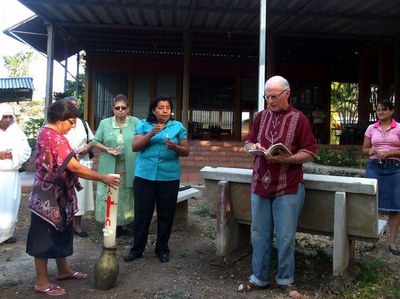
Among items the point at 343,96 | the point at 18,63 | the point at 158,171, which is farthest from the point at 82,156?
the point at 18,63

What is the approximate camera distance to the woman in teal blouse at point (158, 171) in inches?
161

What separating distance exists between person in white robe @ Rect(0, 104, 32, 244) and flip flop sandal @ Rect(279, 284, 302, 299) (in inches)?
128

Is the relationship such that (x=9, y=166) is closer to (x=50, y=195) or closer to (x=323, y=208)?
(x=50, y=195)

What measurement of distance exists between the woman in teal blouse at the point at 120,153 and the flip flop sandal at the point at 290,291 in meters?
2.26

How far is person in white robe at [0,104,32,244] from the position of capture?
193 inches

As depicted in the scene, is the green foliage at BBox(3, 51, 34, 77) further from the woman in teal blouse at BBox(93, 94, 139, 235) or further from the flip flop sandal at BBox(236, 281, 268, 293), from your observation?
the flip flop sandal at BBox(236, 281, 268, 293)

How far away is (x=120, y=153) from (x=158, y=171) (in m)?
0.98

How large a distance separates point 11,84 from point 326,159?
10.0 metres

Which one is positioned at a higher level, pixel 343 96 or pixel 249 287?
pixel 343 96

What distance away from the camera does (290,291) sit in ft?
10.9

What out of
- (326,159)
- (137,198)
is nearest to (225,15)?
(326,159)

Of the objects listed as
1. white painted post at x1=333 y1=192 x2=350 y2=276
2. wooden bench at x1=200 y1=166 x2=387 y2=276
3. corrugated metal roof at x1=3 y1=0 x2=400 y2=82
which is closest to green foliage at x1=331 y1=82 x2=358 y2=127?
corrugated metal roof at x1=3 y1=0 x2=400 y2=82

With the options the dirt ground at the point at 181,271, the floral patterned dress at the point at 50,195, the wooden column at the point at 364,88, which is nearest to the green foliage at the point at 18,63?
the wooden column at the point at 364,88

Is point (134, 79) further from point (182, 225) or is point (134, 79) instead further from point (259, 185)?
point (259, 185)
